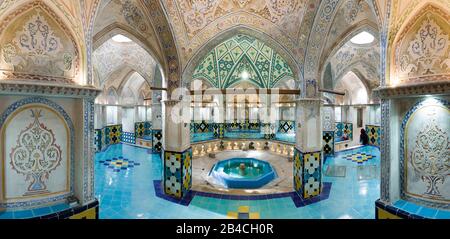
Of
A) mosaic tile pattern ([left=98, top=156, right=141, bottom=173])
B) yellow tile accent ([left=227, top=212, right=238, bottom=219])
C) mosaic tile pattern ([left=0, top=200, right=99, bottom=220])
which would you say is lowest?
yellow tile accent ([left=227, top=212, right=238, bottom=219])

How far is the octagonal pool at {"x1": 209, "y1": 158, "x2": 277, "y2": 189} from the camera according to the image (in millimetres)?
6367

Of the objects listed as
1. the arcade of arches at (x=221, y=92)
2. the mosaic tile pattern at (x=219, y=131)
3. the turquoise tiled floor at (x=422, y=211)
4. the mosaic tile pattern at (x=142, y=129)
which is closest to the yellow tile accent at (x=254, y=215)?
the arcade of arches at (x=221, y=92)

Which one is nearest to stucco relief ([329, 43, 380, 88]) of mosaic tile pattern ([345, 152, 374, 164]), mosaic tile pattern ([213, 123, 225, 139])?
mosaic tile pattern ([345, 152, 374, 164])

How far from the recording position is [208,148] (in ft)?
34.6

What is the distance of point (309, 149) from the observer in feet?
17.4

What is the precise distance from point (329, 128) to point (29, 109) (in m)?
10.5

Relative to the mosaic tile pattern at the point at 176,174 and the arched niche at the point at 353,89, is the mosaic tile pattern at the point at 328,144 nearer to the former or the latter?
the arched niche at the point at 353,89

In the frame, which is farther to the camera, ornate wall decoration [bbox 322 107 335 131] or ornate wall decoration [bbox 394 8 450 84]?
ornate wall decoration [bbox 322 107 335 131]

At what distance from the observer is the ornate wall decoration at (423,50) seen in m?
2.43

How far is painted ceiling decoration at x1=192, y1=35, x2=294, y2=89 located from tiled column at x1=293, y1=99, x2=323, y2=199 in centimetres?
467

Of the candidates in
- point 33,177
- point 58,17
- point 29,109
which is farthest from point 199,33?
point 33,177

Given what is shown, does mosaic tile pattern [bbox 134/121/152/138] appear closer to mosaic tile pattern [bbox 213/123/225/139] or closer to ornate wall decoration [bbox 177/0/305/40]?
mosaic tile pattern [bbox 213/123/225/139]

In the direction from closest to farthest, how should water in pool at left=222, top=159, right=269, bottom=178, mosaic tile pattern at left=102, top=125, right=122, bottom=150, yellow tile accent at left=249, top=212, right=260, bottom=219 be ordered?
yellow tile accent at left=249, top=212, right=260, bottom=219 → water in pool at left=222, top=159, right=269, bottom=178 → mosaic tile pattern at left=102, top=125, right=122, bottom=150
